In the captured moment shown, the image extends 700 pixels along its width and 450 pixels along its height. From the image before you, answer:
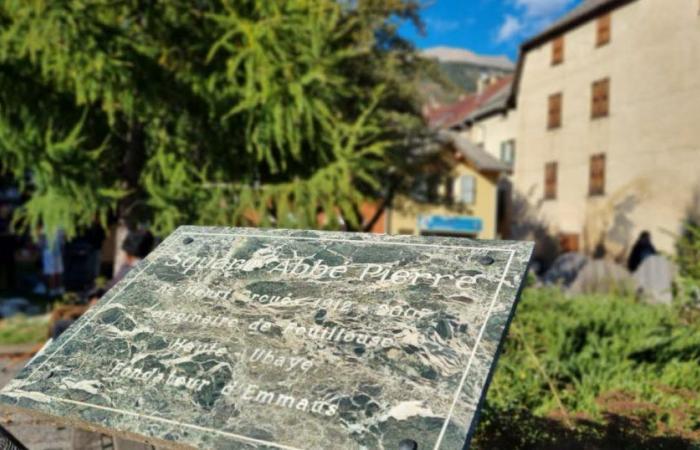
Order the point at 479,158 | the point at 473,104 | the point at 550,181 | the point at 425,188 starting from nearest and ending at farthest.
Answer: the point at 425,188 < the point at 550,181 < the point at 479,158 < the point at 473,104

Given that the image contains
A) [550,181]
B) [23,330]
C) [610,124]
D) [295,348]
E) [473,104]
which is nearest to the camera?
[295,348]

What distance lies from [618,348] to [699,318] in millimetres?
1011

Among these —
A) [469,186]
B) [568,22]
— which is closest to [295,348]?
[568,22]

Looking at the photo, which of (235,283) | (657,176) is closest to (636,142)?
(657,176)

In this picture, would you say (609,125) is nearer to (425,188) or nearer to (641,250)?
(425,188)

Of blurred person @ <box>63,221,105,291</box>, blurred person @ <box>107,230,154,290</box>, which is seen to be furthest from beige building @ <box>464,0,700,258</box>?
blurred person @ <box>107,230,154,290</box>

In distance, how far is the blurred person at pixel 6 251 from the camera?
40.2ft

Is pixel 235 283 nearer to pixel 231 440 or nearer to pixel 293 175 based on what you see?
pixel 231 440

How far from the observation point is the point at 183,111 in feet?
30.6

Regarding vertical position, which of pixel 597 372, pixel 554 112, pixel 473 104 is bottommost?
pixel 597 372

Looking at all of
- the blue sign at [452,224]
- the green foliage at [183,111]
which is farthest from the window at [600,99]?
the green foliage at [183,111]

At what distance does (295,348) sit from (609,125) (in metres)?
24.1

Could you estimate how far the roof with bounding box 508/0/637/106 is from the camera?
77.5 feet

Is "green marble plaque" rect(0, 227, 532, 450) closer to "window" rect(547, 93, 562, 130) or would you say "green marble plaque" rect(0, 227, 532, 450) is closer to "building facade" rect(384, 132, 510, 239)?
"window" rect(547, 93, 562, 130)
